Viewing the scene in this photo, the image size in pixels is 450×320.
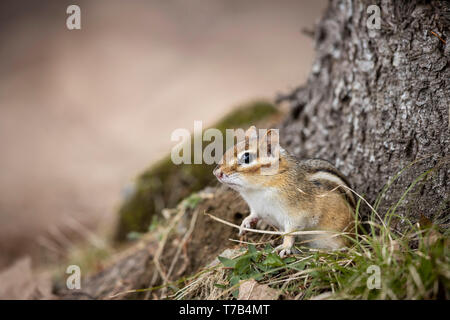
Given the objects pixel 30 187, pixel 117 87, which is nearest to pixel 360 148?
pixel 30 187

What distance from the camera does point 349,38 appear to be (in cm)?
359

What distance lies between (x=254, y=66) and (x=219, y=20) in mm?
2589

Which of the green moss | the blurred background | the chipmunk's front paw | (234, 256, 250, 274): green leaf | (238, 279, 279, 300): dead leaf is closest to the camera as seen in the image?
(238, 279, 279, 300): dead leaf

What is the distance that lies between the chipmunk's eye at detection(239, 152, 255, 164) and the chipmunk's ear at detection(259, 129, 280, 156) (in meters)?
0.10

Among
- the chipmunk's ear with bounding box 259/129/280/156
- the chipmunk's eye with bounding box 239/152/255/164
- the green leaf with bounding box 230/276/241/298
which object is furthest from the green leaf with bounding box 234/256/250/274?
the chipmunk's ear with bounding box 259/129/280/156

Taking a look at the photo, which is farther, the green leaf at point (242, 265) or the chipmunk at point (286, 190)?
the chipmunk at point (286, 190)

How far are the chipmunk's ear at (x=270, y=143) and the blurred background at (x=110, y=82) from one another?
5.07 meters

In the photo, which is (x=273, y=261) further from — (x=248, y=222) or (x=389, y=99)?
(x=389, y=99)

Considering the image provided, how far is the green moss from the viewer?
5.15 metres

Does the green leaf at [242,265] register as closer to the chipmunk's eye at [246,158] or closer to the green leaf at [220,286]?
the green leaf at [220,286]

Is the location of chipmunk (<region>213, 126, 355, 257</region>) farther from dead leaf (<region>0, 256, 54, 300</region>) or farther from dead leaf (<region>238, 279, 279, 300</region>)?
dead leaf (<region>0, 256, 54, 300</region>)

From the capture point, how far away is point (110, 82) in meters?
11.6

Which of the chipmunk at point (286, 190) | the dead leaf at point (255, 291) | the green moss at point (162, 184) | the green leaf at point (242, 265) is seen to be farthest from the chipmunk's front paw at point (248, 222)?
the green moss at point (162, 184)

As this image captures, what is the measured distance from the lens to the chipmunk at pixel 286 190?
2.84 m
